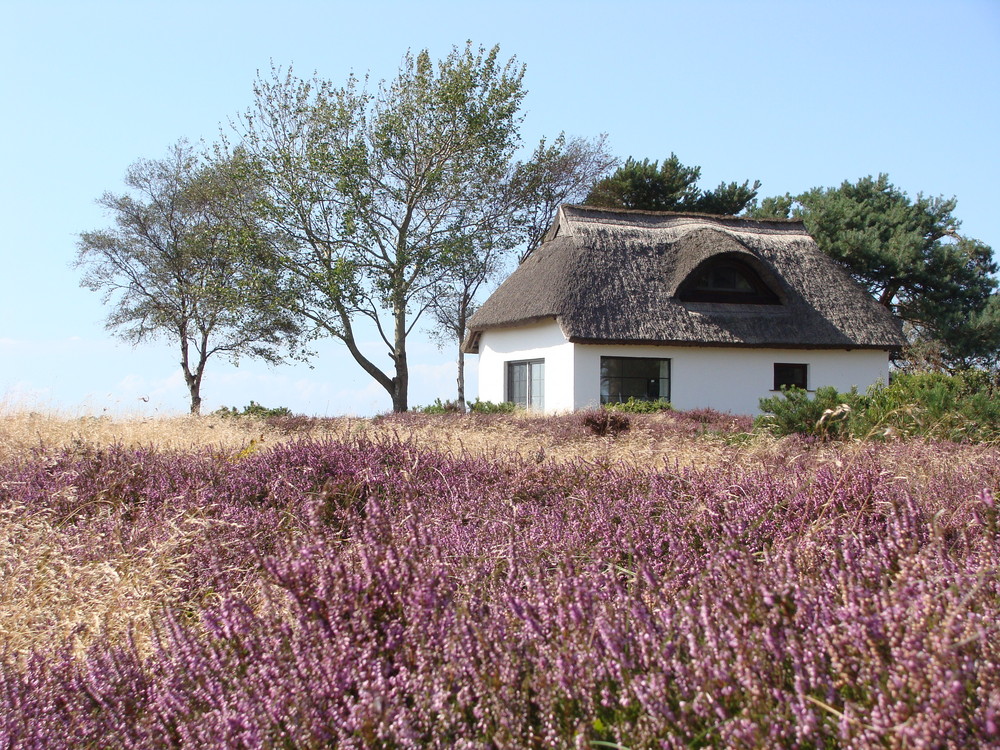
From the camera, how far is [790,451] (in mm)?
5918

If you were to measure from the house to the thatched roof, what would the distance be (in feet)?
0.10

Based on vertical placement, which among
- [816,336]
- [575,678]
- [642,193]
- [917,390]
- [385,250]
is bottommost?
[575,678]

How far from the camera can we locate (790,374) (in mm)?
17000

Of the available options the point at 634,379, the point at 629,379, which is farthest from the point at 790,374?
the point at 629,379

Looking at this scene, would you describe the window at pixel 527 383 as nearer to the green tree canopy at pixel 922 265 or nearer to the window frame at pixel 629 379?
the window frame at pixel 629 379

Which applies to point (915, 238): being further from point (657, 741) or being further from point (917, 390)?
point (657, 741)

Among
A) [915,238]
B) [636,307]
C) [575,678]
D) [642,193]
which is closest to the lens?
[575,678]

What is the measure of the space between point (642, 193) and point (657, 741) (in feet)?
86.2

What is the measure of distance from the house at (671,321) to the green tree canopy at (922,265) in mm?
7269

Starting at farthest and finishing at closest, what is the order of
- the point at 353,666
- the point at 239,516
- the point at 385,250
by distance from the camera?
the point at 385,250, the point at 239,516, the point at 353,666

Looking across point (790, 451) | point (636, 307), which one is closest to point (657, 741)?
point (790, 451)

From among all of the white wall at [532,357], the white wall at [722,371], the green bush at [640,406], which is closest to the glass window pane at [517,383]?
the white wall at [532,357]

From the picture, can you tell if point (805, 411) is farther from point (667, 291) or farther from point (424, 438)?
point (667, 291)

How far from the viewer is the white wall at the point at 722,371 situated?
15336mm
